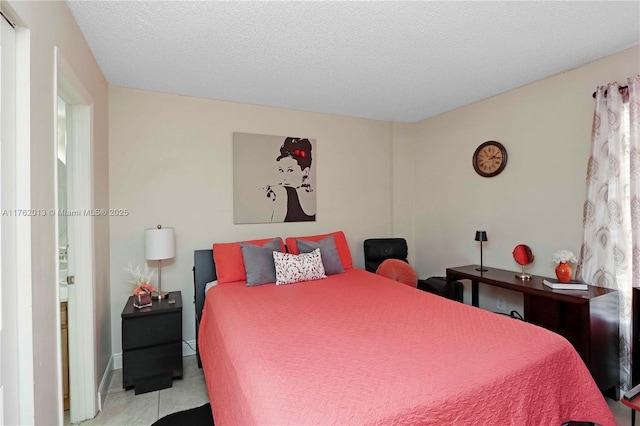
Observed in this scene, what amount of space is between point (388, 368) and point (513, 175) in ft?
8.53

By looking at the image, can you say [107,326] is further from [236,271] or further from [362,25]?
[362,25]

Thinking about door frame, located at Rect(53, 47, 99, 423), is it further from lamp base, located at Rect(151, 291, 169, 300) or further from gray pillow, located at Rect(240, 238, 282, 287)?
gray pillow, located at Rect(240, 238, 282, 287)

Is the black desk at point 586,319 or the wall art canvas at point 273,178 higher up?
the wall art canvas at point 273,178

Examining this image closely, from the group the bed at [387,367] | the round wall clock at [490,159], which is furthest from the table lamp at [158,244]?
the round wall clock at [490,159]

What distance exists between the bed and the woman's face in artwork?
1607 mm

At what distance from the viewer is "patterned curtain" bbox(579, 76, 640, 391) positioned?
2246 millimetres

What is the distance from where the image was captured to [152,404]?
232 cm

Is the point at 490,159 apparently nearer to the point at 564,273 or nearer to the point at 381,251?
the point at 564,273

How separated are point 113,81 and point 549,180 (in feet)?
12.9

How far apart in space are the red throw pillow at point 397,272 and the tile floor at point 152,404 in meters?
1.77

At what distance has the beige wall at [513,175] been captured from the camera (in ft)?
8.65

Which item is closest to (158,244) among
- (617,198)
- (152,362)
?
(152,362)

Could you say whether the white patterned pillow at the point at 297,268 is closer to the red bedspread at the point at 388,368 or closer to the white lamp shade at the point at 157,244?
the red bedspread at the point at 388,368

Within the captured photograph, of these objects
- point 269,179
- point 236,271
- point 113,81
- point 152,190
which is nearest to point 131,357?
point 236,271
